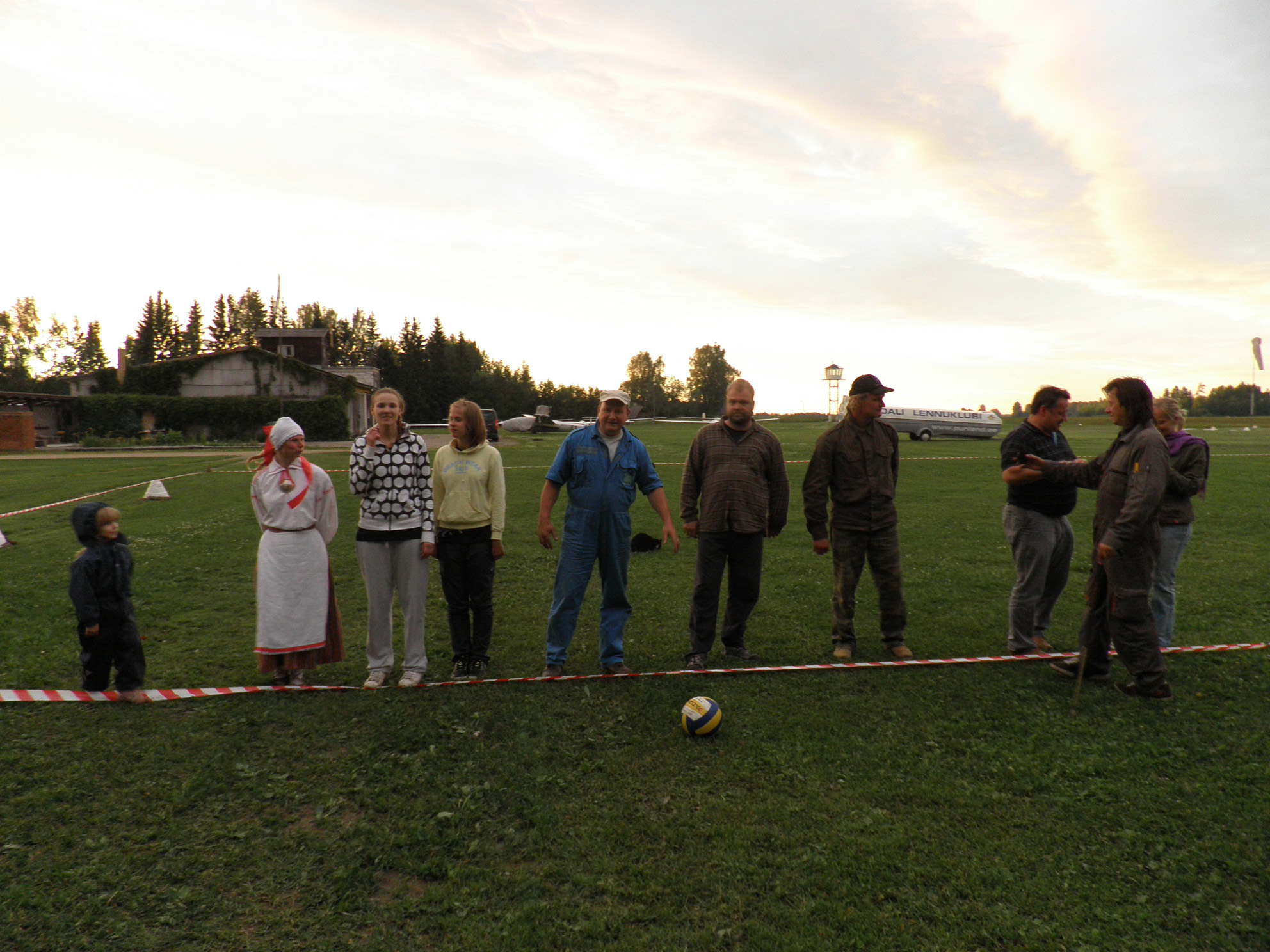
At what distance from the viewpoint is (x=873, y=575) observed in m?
6.51

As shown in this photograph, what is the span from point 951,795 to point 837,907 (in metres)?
1.25

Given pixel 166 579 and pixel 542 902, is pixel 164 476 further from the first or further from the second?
pixel 542 902

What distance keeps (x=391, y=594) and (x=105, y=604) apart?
74.4 inches

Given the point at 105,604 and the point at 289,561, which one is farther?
the point at 289,561

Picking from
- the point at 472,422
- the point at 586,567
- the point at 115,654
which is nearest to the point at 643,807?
the point at 586,567

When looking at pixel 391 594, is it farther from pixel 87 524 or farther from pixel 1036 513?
pixel 1036 513

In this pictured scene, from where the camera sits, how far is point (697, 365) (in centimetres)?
13925

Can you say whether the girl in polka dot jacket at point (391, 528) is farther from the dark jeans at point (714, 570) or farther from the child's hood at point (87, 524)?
the dark jeans at point (714, 570)

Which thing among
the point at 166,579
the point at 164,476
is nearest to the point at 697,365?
the point at 164,476

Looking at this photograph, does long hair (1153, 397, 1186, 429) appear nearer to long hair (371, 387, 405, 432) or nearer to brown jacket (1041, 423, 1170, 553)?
brown jacket (1041, 423, 1170, 553)

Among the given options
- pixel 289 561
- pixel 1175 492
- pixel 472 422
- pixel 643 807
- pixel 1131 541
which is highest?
pixel 472 422

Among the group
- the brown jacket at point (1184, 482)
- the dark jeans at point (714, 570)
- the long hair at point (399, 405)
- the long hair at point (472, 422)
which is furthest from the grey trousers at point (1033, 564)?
the long hair at point (399, 405)

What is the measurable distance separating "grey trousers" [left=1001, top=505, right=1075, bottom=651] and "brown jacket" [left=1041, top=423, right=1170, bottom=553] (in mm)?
599

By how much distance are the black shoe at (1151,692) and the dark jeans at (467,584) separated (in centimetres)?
466
